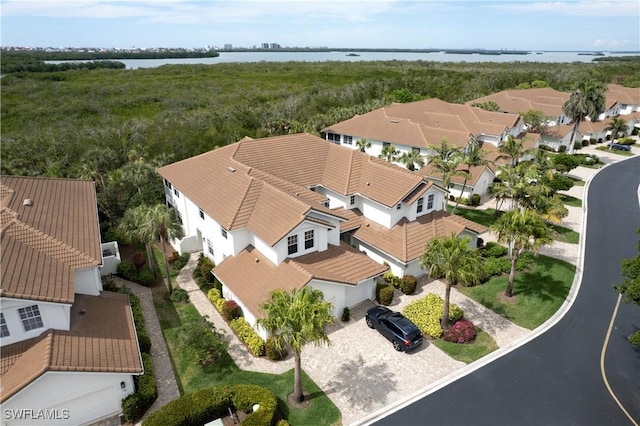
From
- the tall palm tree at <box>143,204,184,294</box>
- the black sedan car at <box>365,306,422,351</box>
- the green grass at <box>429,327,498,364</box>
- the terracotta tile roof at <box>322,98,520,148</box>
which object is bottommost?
the green grass at <box>429,327,498,364</box>

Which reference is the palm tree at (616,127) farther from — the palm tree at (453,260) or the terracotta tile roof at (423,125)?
the palm tree at (453,260)

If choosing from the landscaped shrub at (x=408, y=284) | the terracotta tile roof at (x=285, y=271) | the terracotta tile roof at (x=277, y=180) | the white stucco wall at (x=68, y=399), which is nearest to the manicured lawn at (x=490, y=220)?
the terracotta tile roof at (x=277, y=180)

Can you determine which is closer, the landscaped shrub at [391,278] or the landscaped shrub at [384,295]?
the landscaped shrub at [384,295]

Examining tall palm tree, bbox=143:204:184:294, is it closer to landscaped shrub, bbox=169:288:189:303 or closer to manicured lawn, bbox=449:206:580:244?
landscaped shrub, bbox=169:288:189:303

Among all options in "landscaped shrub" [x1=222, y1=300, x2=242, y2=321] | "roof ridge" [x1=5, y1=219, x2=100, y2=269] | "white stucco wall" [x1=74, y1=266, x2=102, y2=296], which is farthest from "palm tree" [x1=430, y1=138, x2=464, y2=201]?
"roof ridge" [x1=5, y1=219, x2=100, y2=269]

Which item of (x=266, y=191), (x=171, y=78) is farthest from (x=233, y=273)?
(x=171, y=78)

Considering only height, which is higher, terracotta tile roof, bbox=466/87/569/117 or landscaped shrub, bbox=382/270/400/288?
terracotta tile roof, bbox=466/87/569/117

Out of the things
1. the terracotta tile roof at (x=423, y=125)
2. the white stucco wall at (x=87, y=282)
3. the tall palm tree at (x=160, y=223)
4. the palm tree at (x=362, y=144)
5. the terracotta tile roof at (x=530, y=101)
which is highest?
the terracotta tile roof at (x=530, y=101)

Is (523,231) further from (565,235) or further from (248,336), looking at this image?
(248,336)

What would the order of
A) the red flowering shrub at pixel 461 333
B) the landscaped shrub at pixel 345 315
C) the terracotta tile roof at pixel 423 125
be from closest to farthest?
the red flowering shrub at pixel 461 333 → the landscaped shrub at pixel 345 315 → the terracotta tile roof at pixel 423 125
